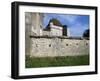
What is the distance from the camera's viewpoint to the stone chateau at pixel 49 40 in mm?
1374

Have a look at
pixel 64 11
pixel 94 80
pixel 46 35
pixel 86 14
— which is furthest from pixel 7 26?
pixel 94 80

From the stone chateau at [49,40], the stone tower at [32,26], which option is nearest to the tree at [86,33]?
the stone chateau at [49,40]

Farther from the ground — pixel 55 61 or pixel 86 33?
pixel 86 33

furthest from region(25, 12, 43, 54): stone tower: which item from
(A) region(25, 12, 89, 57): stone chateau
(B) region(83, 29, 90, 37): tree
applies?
(B) region(83, 29, 90, 37): tree

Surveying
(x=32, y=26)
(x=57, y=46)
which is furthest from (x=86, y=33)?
(x=32, y=26)

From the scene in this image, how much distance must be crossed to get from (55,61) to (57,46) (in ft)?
0.26

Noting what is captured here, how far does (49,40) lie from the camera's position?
56.1 inches

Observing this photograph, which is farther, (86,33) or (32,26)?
(86,33)

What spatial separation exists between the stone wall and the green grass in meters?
0.02

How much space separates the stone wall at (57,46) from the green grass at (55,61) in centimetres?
2

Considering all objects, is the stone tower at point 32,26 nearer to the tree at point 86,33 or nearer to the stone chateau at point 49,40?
the stone chateau at point 49,40

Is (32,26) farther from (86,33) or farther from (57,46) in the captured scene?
(86,33)

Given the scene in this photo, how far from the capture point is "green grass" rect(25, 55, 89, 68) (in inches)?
54.2

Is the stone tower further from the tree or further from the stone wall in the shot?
the tree
